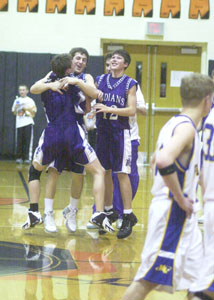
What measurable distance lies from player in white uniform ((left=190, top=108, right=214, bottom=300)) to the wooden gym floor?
92 centimetres

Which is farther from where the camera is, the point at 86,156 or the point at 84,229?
the point at 84,229

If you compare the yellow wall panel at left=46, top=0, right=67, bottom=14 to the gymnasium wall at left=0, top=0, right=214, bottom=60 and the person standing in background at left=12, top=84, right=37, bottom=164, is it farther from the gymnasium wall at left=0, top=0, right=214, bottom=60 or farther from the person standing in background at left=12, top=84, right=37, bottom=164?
the person standing in background at left=12, top=84, right=37, bottom=164

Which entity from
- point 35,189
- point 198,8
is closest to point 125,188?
point 35,189

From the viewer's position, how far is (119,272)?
459 cm

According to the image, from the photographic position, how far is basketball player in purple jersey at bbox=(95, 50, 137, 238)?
594 cm

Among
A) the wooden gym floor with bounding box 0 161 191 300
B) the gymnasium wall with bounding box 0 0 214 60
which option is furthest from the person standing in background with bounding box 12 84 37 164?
the wooden gym floor with bounding box 0 161 191 300

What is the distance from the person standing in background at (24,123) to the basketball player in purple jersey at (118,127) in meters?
7.13

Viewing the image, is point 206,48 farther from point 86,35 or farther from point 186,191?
point 186,191

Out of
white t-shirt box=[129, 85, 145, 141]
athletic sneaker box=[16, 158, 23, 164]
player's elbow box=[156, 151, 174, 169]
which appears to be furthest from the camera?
athletic sneaker box=[16, 158, 23, 164]

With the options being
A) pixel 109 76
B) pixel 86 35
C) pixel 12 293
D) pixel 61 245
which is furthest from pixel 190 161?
pixel 86 35

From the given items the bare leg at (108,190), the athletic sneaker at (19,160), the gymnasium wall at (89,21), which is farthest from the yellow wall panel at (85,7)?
the bare leg at (108,190)

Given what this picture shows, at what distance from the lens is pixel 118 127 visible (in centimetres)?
600

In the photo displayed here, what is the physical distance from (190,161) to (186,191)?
0.15 meters

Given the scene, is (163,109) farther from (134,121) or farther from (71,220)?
(71,220)
